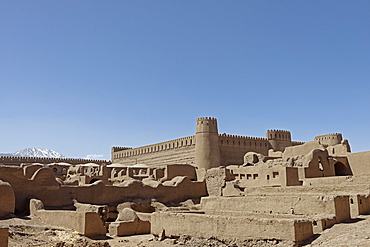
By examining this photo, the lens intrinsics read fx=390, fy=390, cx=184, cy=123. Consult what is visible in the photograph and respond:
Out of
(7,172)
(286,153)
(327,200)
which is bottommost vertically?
(327,200)

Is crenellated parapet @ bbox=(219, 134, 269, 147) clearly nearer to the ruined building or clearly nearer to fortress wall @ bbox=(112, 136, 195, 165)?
the ruined building

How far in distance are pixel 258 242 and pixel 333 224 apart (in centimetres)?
264

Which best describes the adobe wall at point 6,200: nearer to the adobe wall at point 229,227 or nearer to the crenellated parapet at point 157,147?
the adobe wall at point 229,227

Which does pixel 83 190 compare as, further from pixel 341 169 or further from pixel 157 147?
pixel 157 147

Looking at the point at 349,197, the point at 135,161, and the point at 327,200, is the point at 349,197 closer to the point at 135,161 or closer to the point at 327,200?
the point at 327,200

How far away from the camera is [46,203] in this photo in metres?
20.4

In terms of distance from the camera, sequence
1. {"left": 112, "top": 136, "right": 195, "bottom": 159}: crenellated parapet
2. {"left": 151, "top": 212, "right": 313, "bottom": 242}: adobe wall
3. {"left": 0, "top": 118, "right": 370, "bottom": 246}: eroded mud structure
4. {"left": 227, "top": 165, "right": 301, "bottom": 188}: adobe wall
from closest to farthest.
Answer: {"left": 151, "top": 212, "right": 313, "bottom": 242}: adobe wall
{"left": 0, "top": 118, "right": 370, "bottom": 246}: eroded mud structure
{"left": 227, "top": 165, "right": 301, "bottom": 188}: adobe wall
{"left": 112, "top": 136, "right": 195, "bottom": 159}: crenellated parapet

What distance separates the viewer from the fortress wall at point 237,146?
129 ft

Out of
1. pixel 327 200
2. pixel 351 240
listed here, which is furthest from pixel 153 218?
pixel 351 240

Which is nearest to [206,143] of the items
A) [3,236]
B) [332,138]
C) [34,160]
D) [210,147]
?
[210,147]

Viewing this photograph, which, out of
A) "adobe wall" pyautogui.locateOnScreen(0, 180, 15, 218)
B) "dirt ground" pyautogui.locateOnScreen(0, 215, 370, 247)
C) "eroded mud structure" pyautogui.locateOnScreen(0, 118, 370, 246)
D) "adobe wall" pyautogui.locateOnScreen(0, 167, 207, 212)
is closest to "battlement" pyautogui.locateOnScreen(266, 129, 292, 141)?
"eroded mud structure" pyautogui.locateOnScreen(0, 118, 370, 246)

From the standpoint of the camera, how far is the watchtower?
141ft

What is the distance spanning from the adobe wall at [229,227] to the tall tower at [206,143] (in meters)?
21.7

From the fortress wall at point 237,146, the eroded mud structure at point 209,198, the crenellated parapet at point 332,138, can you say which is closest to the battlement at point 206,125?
the fortress wall at point 237,146
